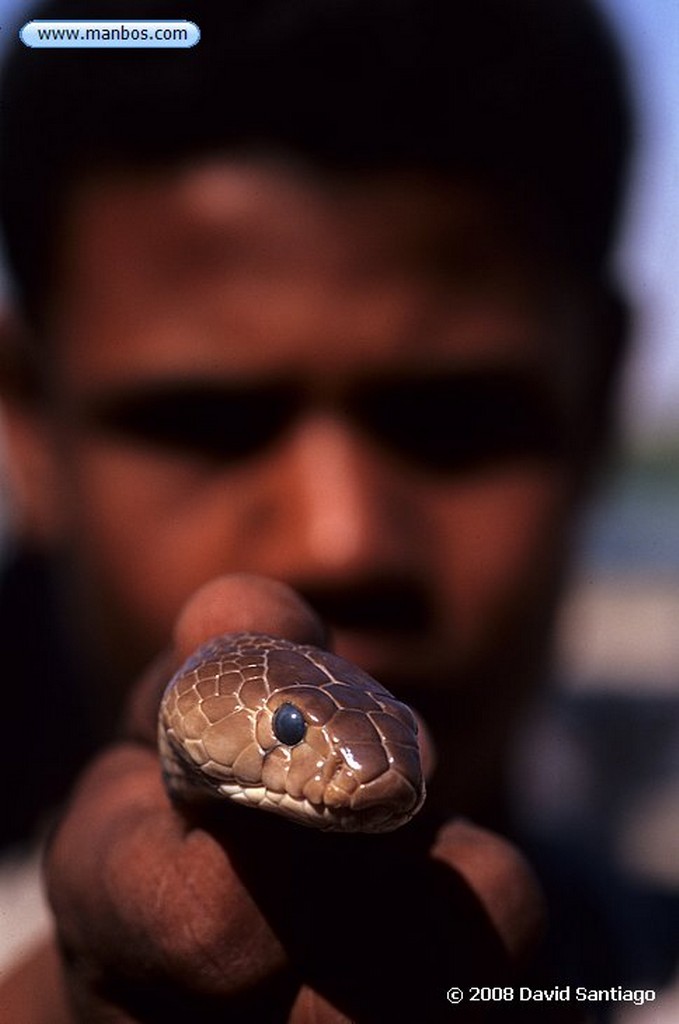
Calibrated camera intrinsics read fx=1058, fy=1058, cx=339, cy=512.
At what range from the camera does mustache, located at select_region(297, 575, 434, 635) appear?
0.85 m

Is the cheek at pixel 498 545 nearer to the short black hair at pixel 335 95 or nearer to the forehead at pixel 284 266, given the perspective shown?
the forehead at pixel 284 266

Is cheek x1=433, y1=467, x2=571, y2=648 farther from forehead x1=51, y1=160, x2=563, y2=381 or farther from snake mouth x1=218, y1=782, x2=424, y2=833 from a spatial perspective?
snake mouth x1=218, y1=782, x2=424, y2=833

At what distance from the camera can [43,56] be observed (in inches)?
31.9

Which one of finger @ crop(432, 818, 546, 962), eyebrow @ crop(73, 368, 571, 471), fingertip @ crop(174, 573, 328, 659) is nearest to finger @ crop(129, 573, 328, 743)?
fingertip @ crop(174, 573, 328, 659)

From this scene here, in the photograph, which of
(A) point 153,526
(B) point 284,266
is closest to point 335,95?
(B) point 284,266

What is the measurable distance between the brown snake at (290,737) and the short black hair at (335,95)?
50 centimetres

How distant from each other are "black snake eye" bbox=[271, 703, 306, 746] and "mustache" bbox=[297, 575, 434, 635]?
366 mm

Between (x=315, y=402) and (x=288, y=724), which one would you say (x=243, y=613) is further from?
(x=315, y=402)

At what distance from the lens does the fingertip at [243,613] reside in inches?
20.8

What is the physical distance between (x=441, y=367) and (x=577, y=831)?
0.69 metres

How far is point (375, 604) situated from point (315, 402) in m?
0.18

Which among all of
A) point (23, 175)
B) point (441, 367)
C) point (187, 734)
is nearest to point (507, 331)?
point (441, 367)

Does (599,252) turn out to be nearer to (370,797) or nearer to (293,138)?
(293,138)

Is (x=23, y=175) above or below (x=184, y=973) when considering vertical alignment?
above
